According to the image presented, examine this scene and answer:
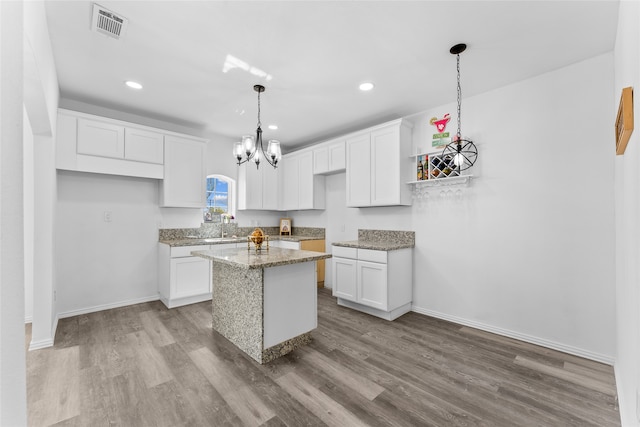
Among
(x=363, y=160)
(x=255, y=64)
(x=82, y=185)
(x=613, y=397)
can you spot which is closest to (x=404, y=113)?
(x=363, y=160)

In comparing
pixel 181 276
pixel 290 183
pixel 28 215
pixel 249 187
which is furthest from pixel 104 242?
pixel 290 183

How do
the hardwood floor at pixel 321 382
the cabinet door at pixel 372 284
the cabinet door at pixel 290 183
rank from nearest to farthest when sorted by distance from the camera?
the hardwood floor at pixel 321 382 < the cabinet door at pixel 372 284 < the cabinet door at pixel 290 183

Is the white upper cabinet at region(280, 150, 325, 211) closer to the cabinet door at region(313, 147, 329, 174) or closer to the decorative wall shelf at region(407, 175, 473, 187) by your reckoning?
the cabinet door at region(313, 147, 329, 174)

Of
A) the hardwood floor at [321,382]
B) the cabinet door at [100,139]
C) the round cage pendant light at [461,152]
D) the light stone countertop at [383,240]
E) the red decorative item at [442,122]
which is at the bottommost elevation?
the hardwood floor at [321,382]

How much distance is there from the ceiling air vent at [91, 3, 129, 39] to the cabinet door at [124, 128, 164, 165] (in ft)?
5.75

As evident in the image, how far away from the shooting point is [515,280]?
A: 9.82 feet

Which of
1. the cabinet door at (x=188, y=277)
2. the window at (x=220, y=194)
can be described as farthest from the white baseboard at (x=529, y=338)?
the window at (x=220, y=194)

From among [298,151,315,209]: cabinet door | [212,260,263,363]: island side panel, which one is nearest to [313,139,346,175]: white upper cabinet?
[298,151,315,209]: cabinet door

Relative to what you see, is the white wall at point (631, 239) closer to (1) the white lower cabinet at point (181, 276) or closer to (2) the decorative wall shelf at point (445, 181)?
(2) the decorative wall shelf at point (445, 181)

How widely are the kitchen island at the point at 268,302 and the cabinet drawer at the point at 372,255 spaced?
1040mm

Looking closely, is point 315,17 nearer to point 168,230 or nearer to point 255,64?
point 255,64

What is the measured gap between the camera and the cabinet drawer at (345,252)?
384 centimetres

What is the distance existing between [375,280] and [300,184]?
2384 mm

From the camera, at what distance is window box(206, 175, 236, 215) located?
16.2ft
